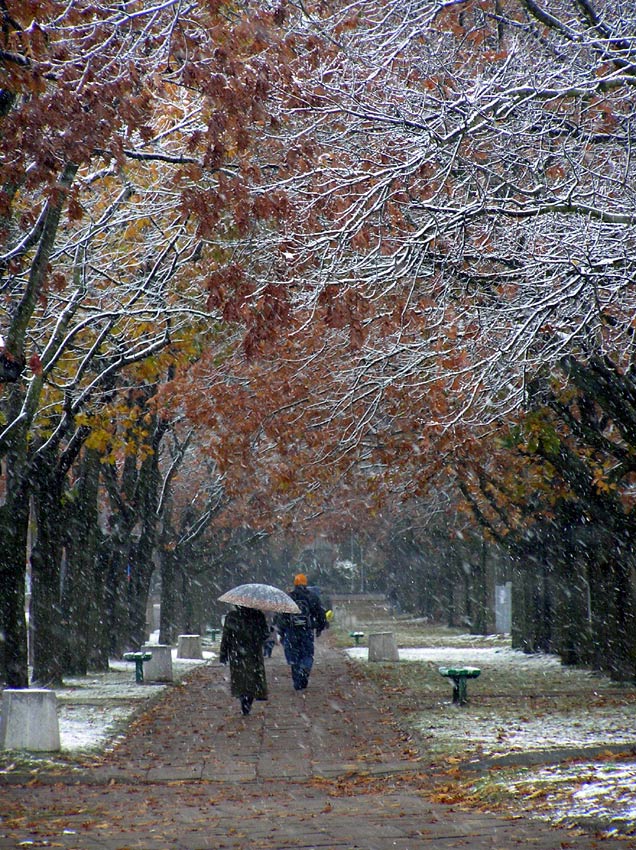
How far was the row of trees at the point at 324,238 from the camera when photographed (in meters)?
9.19

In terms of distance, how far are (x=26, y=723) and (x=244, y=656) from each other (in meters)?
4.44

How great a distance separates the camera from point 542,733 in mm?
12820

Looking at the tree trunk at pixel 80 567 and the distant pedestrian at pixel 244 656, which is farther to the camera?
the tree trunk at pixel 80 567

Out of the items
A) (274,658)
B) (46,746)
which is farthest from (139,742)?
(274,658)

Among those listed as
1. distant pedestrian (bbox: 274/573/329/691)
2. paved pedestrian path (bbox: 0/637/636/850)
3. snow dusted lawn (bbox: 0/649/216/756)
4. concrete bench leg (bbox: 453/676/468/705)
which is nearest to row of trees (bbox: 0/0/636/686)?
snow dusted lawn (bbox: 0/649/216/756)

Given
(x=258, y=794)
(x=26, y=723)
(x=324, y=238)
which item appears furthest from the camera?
(x=26, y=723)

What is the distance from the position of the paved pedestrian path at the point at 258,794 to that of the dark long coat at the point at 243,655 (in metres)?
0.46

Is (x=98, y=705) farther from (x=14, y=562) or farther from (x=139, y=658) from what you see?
(x=14, y=562)

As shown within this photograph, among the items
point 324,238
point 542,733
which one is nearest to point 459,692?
point 542,733

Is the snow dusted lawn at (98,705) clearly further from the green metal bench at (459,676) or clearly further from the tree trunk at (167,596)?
the tree trunk at (167,596)

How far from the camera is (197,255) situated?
13.7 meters

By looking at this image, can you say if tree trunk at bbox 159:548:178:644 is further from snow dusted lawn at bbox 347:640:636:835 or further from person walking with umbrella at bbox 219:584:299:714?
person walking with umbrella at bbox 219:584:299:714

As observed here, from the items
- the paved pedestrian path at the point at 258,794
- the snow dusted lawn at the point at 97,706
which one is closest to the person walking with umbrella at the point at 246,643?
the paved pedestrian path at the point at 258,794

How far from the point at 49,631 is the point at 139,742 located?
18.9 feet
